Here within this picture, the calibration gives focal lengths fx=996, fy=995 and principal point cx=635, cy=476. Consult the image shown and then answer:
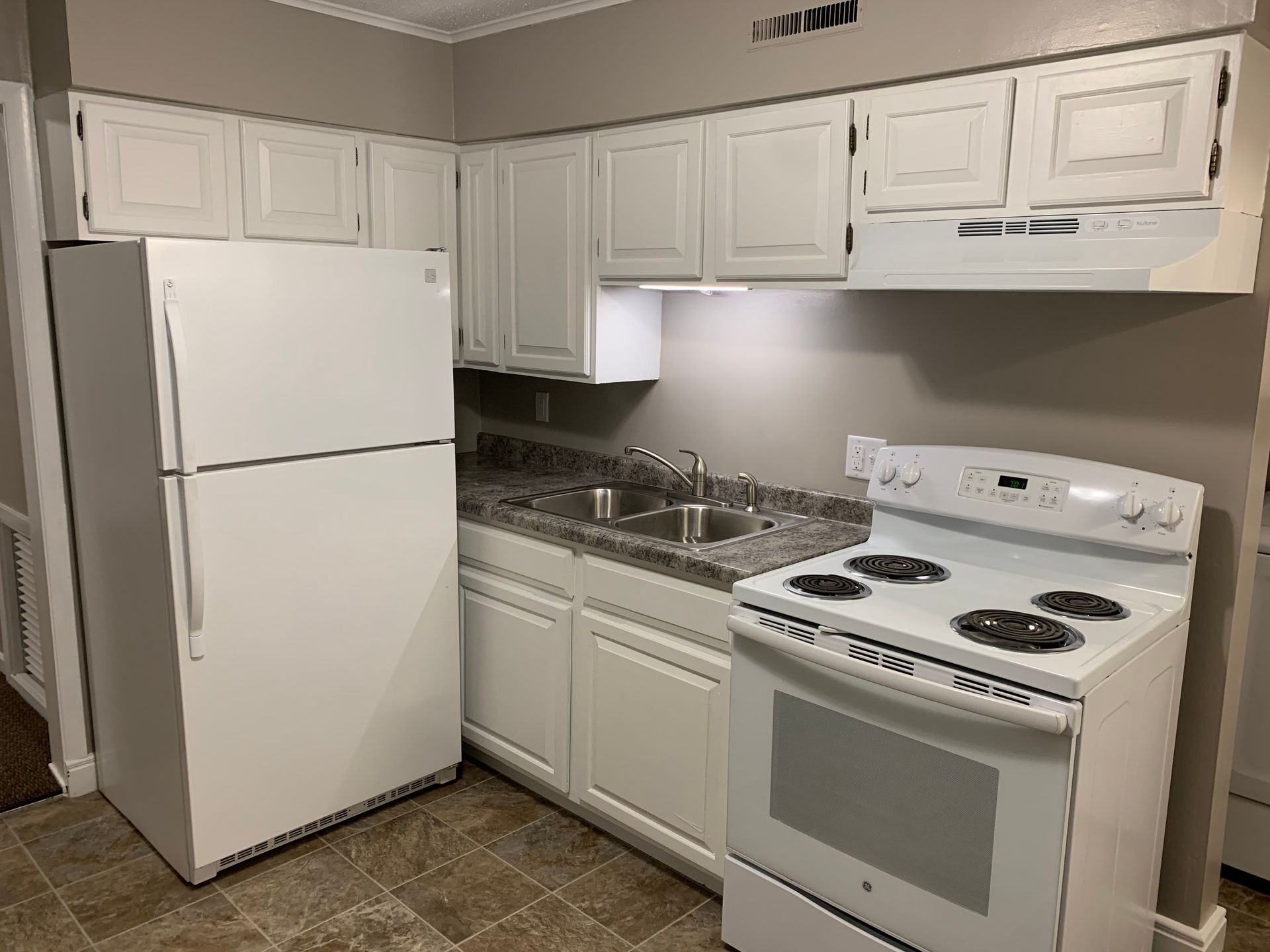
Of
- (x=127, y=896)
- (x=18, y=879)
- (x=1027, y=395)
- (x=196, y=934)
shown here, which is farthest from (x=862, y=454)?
(x=18, y=879)

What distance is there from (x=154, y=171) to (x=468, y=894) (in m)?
2.08

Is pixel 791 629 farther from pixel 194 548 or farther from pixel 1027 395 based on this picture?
pixel 194 548

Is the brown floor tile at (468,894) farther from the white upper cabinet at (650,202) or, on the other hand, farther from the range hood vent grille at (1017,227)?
the range hood vent grille at (1017,227)

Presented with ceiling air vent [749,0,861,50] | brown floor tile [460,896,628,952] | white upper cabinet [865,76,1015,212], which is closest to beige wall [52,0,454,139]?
ceiling air vent [749,0,861,50]

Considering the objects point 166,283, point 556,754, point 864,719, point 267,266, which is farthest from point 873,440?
point 166,283

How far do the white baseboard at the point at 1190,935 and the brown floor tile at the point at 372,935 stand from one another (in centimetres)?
161

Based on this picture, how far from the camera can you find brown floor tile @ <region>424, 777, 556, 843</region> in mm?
2797

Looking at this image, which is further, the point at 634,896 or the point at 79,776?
the point at 79,776

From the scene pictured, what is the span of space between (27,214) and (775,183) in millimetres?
2011

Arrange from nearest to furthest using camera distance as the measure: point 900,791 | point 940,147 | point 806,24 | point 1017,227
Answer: point 900,791 → point 1017,227 → point 940,147 → point 806,24

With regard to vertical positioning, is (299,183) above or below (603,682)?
above

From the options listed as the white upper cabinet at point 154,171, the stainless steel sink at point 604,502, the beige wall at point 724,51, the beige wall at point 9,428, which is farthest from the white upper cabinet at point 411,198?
the beige wall at point 9,428

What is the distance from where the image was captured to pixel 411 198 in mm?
3211

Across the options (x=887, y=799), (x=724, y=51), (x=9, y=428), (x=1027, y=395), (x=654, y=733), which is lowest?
(x=654, y=733)
